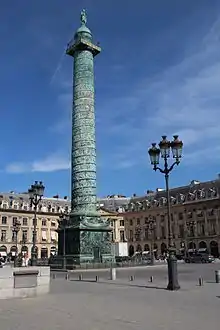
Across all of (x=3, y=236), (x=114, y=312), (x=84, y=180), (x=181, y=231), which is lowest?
(x=114, y=312)

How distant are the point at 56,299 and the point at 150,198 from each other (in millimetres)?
→ 76195

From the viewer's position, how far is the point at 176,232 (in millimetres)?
76375

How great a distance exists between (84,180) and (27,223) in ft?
166

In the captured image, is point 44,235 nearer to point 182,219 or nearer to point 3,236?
point 3,236

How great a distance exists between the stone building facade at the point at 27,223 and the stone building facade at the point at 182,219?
210 inches

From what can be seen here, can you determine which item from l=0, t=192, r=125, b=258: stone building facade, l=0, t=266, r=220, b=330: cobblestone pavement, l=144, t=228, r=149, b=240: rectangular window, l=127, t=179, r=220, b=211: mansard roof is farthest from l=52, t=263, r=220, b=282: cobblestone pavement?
l=144, t=228, r=149, b=240: rectangular window

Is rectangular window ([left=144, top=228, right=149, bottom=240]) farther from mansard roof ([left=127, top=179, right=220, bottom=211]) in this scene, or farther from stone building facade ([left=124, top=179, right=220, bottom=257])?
mansard roof ([left=127, top=179, right=220, bottom=211])

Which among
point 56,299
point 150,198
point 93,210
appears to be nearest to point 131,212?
point 150,198

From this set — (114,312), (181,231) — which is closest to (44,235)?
(181,231)

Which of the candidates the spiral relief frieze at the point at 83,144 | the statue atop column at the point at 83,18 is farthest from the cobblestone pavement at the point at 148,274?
the statue atop column at the point at 83,18

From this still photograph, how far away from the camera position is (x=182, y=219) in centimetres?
7594

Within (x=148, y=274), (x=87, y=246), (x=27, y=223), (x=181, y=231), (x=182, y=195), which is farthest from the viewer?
(x=27, y=223)

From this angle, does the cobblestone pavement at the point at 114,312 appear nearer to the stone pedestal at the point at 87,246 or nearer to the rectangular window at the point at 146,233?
the stone pedestal at the point at 87,246

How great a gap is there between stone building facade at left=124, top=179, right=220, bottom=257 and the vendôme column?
34696mm
